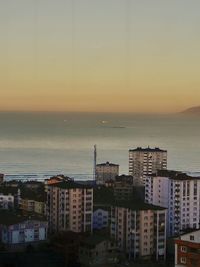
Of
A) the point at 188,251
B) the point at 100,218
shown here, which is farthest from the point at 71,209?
the point at 188,251

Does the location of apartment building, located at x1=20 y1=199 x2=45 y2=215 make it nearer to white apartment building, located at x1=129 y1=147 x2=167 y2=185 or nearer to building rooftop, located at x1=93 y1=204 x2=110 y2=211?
building rooftop, located at x1=93 y1=204 x2=110 y2=211

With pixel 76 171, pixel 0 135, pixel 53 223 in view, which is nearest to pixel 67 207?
pixel 53 223

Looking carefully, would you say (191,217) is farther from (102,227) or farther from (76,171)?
(76,171)

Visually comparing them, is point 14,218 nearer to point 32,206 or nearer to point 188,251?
point 32,206

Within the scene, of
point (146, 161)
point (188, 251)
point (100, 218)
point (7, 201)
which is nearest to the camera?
point (188, 251)

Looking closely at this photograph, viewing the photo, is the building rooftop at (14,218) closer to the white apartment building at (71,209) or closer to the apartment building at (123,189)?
the white apartment building at (71,209)

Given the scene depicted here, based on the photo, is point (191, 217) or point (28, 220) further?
point (191, 217)
